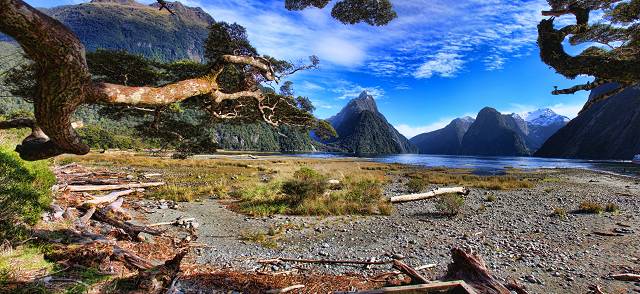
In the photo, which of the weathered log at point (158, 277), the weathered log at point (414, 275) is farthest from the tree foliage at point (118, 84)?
the weathered log at point (414, 275)

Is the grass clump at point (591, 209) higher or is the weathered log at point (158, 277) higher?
the weathered log at point (158, 277)

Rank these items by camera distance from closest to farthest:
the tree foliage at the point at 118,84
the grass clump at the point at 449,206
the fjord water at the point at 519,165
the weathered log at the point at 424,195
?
the tree foliage at the point at 118,84
the grass clump at the point at 449,206
the weathered log at the point at 424,195
the fjord water at the point at 519,165

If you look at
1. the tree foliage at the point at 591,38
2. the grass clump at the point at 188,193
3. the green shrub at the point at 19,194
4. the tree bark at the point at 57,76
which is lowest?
the grass clump at the point at 188,193

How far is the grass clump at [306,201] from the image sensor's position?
46.1 ft

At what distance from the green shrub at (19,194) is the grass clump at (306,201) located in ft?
23.3

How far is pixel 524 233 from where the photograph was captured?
10930 millimetres

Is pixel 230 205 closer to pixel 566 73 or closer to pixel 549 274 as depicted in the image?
pixel 549 274

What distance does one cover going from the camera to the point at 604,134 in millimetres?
161500

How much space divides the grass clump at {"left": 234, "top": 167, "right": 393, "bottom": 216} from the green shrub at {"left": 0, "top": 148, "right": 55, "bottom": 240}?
7097 mm

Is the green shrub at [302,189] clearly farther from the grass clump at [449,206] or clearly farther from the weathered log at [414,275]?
the weathered log at [414,275]

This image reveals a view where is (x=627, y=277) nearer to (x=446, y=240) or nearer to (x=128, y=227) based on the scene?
(x=446, y=240)

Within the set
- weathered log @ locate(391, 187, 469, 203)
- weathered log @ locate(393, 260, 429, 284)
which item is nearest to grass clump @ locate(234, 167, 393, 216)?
weathered log @ locate(391, 187, 469, 203)

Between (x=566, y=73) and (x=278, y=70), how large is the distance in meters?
5.58

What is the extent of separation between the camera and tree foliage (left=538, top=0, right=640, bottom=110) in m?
4.29
